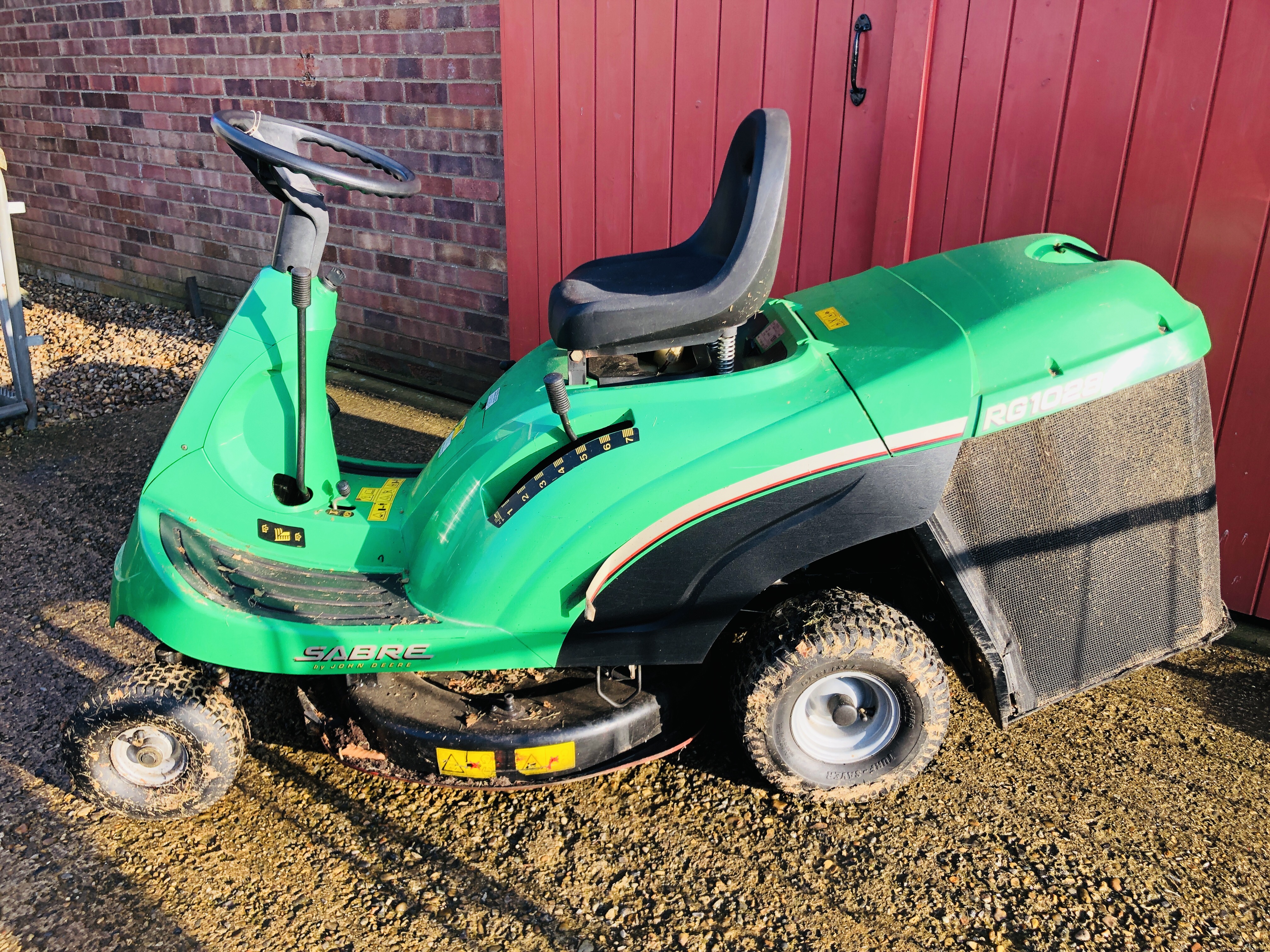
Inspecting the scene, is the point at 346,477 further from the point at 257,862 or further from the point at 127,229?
the point at 127,229

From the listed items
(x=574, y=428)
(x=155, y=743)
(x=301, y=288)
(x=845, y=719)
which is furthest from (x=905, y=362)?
(x=155, y=743)

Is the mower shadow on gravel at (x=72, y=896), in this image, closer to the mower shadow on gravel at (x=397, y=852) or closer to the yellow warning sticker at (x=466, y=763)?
the mower shadow on gravel at (x=397, y=852)

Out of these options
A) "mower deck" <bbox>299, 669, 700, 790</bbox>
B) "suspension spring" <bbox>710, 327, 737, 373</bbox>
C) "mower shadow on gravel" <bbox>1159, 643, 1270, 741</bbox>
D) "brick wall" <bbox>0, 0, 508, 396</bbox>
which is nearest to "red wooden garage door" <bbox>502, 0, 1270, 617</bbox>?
"mower shadow on gravel" <bbox>1159, 643, 1270, 741</bbox>

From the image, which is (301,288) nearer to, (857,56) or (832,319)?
(832,319)

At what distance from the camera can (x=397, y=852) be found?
2.27m

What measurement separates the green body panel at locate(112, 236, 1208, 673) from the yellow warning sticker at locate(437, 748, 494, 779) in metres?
0.19

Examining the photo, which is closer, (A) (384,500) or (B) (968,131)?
(A) (384,500)

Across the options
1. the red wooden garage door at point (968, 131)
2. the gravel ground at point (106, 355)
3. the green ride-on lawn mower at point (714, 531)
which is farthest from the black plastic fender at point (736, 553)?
the gravel ground at point (106, 355)

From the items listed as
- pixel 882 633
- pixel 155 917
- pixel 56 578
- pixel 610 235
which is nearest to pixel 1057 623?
pixel 882 633

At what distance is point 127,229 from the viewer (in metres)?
6.86

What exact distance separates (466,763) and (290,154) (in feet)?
4.81

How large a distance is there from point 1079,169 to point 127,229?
627 cm

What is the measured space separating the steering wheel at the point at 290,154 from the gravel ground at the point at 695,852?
4.66 feet

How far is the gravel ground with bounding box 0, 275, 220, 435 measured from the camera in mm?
4973
